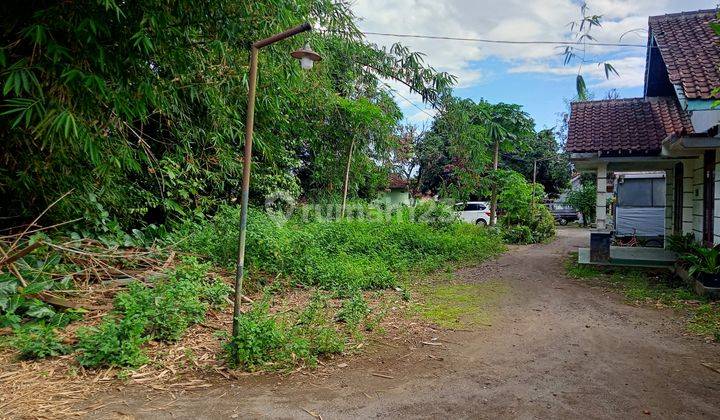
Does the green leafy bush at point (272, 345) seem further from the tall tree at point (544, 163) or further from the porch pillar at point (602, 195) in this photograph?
the tall tree at point (544, 163)

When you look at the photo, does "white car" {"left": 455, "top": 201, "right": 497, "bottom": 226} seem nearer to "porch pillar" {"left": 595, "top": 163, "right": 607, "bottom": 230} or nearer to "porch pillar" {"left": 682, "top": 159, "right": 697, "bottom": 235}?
"porch pillar" {"left": 595, "top": 163, "right": 607, "bottom": 230}

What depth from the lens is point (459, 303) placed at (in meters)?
5.96

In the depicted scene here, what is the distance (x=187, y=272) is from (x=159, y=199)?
2.94 metres

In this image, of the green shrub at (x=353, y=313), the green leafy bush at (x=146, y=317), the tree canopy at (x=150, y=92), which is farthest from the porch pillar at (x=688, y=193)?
the green leafy bush at (x=146, y=317)

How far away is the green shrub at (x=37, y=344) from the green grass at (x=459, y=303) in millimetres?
3715

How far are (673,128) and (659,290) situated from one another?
3319mm

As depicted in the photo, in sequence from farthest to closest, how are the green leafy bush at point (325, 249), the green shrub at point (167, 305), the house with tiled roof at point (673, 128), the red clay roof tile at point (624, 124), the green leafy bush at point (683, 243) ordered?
the red clay roof tile at point (624, 124)
the green leafy bush at point (683, 243)
the house with tiled roof at point (673, 128)
the green leafy bush at point (325, 249)
the green shrub at point (167, 305)

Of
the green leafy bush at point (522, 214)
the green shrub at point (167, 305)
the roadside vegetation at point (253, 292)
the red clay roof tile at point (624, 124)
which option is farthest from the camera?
the green leafy bush at point (522, 214)

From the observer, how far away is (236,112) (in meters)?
6.55

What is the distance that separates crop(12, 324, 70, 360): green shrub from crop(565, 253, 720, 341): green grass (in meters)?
6.22

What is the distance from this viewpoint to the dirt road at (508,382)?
9.59 ft

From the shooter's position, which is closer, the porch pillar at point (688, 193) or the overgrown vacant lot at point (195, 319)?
the overgrown vacant lot at point (195, 319)

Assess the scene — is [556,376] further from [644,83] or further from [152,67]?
[644,83]

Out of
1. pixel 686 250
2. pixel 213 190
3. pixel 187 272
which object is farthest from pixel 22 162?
pixel 686 250
